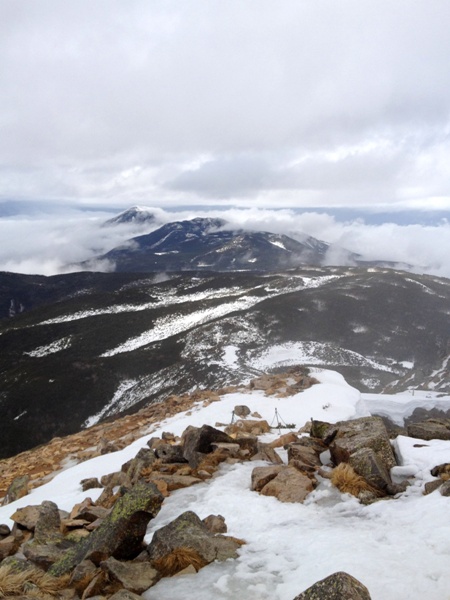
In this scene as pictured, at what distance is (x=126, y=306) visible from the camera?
170250 millimetres

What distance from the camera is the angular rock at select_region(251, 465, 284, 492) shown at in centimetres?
1005

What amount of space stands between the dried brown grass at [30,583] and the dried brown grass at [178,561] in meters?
1.56

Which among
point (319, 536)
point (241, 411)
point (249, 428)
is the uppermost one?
point (319, 536)

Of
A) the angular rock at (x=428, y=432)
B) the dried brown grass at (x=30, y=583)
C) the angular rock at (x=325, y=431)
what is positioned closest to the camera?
the dried brown grass at (x=30, y=583)

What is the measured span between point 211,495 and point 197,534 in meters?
2.89

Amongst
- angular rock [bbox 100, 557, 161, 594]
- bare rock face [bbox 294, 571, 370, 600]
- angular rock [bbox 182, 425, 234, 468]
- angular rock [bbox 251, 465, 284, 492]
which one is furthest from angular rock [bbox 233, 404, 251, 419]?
bare rock face [bbox 294, 571, 370, 600]

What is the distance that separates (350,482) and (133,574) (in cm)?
525

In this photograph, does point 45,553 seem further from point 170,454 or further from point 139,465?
point 170,454

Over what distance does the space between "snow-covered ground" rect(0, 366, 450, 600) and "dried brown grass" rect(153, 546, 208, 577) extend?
0.16 metres

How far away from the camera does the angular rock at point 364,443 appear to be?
10.3m

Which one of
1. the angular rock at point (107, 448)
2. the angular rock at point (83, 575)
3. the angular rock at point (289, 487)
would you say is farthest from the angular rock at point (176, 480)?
the angular rock at point (107, 448)

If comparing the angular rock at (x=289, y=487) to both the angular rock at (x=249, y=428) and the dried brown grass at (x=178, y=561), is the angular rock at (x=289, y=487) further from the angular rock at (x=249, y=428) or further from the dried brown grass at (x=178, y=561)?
the angular rock at (x=249, y=428)

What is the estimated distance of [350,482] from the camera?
927cm

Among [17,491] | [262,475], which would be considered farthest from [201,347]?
[262,475]
